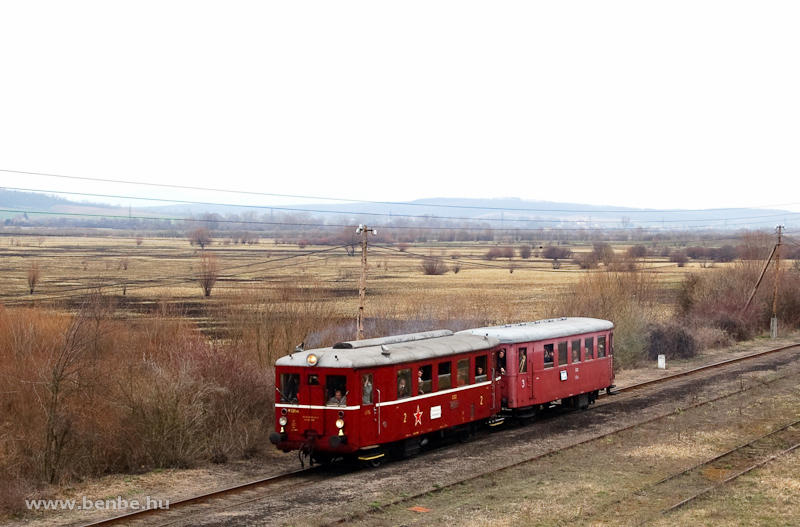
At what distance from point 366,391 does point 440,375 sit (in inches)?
111

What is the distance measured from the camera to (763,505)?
15.9 meters

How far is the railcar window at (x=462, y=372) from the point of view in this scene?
68.9ft

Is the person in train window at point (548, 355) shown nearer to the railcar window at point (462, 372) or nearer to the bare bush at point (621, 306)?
the railcar window at point (462, 372)

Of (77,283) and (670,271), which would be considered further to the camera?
(670,271)

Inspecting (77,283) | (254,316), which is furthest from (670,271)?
(254,316)

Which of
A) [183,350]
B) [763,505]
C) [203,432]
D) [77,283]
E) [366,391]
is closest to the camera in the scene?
[763,505]

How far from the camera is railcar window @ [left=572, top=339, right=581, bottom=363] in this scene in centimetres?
2562

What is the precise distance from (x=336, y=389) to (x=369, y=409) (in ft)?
2.88

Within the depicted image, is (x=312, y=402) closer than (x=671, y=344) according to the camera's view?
Yes

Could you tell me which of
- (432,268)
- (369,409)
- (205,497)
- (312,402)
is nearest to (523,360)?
(369,409)

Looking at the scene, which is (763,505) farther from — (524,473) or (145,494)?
(145,494)

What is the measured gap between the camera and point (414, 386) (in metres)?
19.5

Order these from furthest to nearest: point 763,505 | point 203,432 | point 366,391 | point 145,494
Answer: point 203,432, point 366,391, point 145,494, point 763,505

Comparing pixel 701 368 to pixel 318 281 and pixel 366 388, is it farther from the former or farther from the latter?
pixel 318 281
